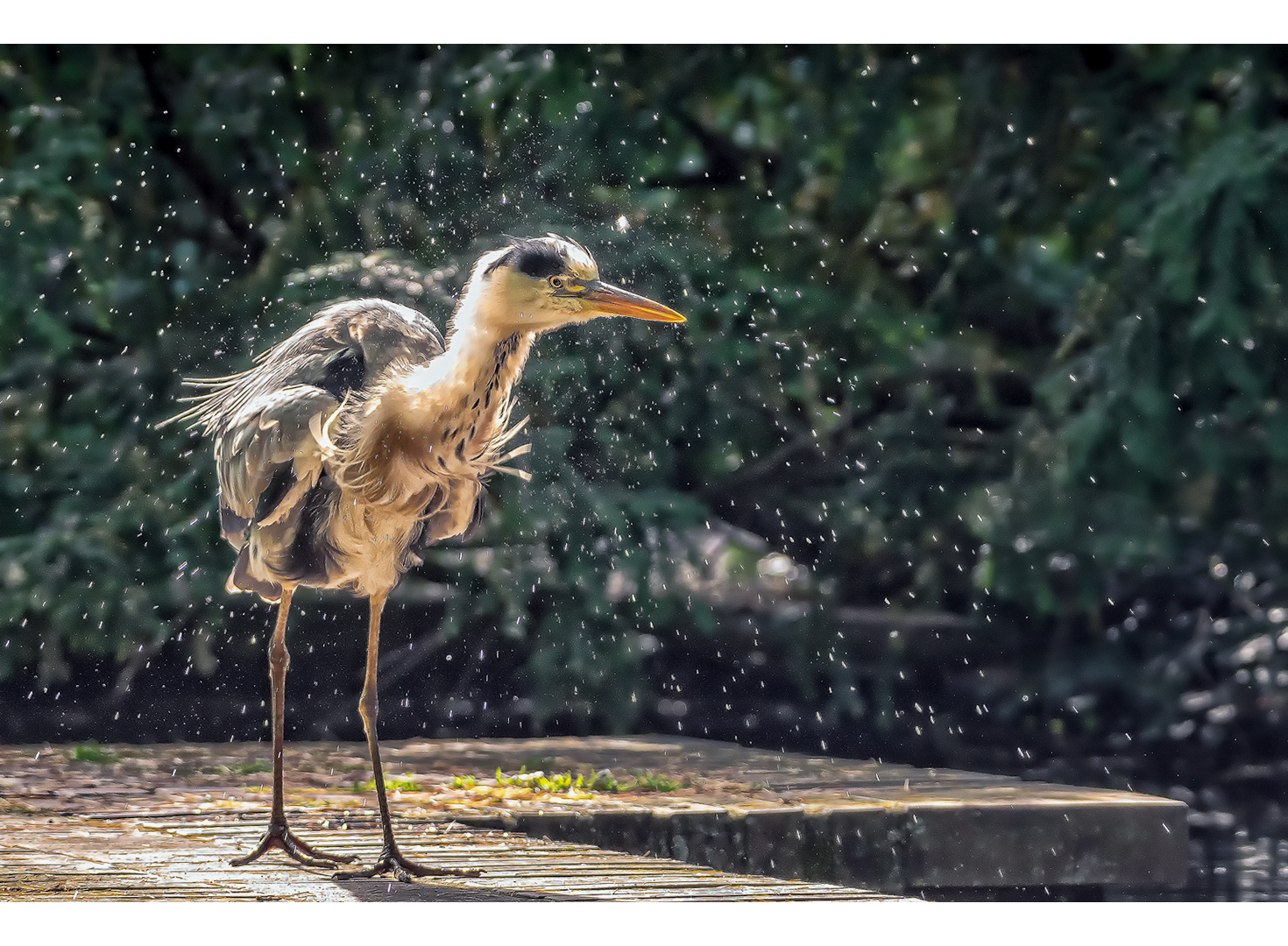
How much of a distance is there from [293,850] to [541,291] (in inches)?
57.0

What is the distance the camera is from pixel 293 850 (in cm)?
395

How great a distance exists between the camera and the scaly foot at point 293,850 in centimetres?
387

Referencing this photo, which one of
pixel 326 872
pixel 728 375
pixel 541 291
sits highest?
pixel 728 375

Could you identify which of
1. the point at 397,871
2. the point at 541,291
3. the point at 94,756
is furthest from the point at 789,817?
the point at 94,756

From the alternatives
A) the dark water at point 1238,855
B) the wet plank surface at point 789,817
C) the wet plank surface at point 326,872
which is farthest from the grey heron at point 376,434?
the dark water at point 1238,855

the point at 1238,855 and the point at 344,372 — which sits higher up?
the point at 344,372

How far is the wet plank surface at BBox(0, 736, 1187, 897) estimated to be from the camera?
14.0ft

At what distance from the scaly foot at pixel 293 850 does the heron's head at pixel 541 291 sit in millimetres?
1307

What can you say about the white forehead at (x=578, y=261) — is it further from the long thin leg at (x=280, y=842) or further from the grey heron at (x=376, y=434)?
the long thin leg at (x=280, y=842)

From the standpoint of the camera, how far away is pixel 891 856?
4285 mm

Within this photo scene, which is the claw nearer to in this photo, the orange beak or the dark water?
the orange beak

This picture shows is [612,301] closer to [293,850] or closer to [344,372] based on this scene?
[344,372]

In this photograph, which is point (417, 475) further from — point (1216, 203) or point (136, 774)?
point (1216, 203)

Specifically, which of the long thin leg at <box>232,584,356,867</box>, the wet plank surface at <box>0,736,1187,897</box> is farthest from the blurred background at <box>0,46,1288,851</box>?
the long thin leg at <box>232,584,356,867</box>
